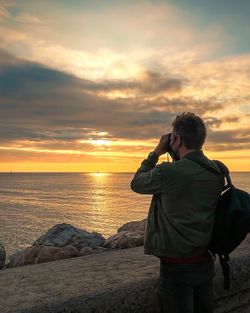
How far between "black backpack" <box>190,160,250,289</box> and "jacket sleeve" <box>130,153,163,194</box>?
11.6 inches

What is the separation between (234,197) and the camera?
2.61 m

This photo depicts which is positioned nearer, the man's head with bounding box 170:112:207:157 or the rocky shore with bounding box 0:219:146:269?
the man's head with bounding box 170:112:207:157

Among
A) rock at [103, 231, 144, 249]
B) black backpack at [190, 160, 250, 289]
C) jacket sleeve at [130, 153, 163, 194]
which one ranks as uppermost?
jacket sleeve at [130, 153, 163, 194]

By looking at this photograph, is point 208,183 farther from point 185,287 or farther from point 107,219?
point 107,219

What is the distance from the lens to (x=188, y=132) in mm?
2566

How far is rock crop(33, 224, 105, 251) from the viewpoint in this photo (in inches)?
228

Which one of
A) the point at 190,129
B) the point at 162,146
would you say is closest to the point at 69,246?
the point at 162,146

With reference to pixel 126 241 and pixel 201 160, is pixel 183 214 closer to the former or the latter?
pixel 201 160

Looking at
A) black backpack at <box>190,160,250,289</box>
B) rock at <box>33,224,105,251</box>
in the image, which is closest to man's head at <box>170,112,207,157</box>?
black backpack at <box>190,160,250,289</box>

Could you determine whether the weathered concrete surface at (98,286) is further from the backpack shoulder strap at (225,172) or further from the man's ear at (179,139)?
the man's ear at (179,139)

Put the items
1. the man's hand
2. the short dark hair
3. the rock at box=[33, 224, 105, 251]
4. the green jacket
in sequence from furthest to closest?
the rock at box=[33, 224, 105, 251] < the man's hand < the short dark hair < the green jacket

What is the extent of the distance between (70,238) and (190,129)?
4054 millimetres

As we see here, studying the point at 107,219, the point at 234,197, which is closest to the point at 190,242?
the point at 234,197

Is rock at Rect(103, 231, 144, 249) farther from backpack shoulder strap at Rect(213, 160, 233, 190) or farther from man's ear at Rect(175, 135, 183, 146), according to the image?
man's ear at Rect(175, 135, 183, 146)
